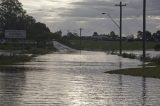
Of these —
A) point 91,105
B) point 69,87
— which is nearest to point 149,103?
point 91,105

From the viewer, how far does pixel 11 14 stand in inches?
6117

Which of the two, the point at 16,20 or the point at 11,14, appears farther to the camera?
the point at 11,14

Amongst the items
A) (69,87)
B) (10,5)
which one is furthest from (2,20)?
(69,87)

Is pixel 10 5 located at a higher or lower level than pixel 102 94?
higher

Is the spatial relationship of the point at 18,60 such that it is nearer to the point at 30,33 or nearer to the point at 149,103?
the point at 149,103

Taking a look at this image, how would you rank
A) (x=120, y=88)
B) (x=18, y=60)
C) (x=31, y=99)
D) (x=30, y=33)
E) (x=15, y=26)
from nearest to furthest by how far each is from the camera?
(x=31, y=99) → (x=120, y=88) → (x=18, y=60) → (x=15, y=26) → (x=30, y=33)

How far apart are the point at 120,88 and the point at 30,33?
454 feet

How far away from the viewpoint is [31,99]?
15.7 m

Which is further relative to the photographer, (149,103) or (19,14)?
(19,14)

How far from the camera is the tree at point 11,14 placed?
15018 cm

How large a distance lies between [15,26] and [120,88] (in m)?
128

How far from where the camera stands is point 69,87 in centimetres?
2067

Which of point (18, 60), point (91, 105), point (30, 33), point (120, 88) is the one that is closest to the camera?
point (91, 105)

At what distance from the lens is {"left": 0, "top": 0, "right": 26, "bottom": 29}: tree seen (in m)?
150
